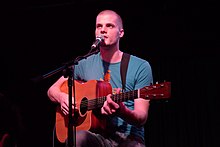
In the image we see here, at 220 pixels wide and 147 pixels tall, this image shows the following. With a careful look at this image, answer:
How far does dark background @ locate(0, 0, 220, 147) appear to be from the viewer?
14.2 feet

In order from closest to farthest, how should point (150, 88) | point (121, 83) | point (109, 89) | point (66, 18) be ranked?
point (150, 88) < point (109, 89) < point (121, 83) < point (66, 18)

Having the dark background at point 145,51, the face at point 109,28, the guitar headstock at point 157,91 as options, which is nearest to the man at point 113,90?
the face at point 109,28

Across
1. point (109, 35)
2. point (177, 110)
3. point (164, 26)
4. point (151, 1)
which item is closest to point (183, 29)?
point (164, 26)

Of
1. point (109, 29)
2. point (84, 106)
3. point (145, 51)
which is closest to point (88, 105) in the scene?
point (84, 106)

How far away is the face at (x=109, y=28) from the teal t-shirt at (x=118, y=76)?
0.24 meters

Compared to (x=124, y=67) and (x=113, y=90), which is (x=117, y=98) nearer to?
(x=113, y=90)

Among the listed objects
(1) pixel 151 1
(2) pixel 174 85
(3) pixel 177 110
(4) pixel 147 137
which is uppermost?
(1) pixel 151 1

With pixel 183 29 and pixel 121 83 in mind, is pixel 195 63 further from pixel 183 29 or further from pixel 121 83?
pixel 121 83

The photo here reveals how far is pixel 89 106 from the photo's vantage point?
2.91m

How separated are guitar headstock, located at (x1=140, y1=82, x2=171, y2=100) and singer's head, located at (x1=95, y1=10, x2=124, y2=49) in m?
0.79

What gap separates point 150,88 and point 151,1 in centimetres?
203

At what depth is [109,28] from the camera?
326cm

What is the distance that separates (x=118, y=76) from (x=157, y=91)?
652 mm

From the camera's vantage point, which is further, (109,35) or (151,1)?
(151,1)
